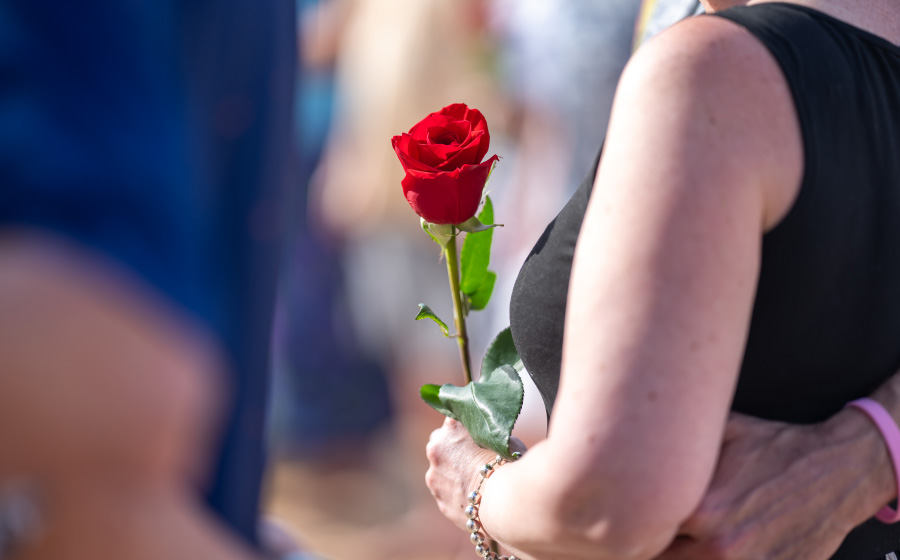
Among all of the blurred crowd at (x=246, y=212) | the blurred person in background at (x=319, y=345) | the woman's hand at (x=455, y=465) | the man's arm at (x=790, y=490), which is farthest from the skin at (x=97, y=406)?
the blurred person in background at (x=319, y=345)

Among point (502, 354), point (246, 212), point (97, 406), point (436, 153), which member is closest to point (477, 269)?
point (502, 354)

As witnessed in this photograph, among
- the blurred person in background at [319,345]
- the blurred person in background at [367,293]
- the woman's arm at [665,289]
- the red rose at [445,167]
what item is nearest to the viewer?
the woman's arm at [665,289]

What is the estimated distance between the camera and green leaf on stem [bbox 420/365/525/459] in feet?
3.40

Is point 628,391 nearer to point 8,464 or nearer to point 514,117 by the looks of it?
point 8,464

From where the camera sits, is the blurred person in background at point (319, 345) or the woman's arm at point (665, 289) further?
the blurred person in background at point (319, 345)

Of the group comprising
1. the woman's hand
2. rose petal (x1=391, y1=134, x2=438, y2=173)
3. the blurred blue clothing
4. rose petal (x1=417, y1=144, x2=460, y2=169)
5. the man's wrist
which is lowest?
the man's wrist

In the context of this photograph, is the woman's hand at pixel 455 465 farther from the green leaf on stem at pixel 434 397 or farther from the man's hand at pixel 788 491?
the man's hand at pixel 788 491

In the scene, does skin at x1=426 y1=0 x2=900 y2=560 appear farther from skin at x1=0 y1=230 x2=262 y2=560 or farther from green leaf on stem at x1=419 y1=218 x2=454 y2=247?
skin at x1=0 y1=230 x2=262 y2=560

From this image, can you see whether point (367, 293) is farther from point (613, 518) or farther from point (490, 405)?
point (613, 518)

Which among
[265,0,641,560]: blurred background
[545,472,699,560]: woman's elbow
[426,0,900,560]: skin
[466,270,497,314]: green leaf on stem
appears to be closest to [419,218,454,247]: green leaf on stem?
[466,270,497,314]: green leaf on stem

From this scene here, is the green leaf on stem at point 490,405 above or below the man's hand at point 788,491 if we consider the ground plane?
above

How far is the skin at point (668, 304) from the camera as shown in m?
0.81

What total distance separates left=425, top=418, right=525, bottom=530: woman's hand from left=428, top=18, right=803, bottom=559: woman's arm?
9.8 inches

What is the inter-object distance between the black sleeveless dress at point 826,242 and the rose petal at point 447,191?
11 cm
